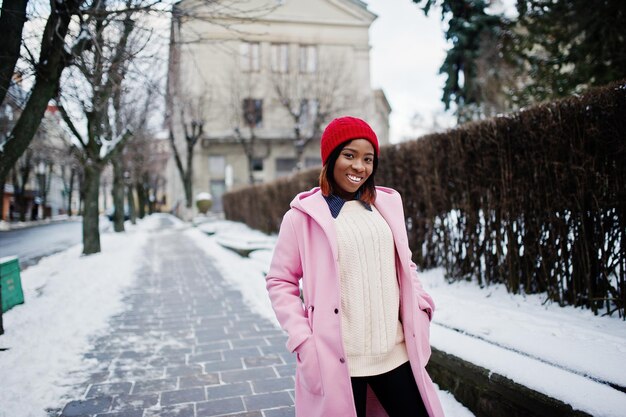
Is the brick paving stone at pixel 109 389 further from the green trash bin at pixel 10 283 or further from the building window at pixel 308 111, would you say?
the building window at pixel 308 111

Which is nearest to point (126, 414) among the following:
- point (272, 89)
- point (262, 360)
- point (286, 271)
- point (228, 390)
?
point (228, 390)

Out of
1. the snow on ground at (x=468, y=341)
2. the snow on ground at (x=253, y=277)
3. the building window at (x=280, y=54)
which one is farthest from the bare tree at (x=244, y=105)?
the snow on ground at (x=468, y=341)

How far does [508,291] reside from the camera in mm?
4762

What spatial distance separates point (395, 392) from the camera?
1.88 meters

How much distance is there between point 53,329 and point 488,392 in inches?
204

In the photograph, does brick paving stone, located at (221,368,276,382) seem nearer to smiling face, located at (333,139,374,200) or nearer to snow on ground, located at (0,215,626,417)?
snow on ground, located at (0,215,626,417)

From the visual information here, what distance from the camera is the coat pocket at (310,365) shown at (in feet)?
5.78

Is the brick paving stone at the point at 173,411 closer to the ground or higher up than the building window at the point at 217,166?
closer to the ground

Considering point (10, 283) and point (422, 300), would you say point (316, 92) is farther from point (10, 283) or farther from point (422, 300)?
point (422, 300)

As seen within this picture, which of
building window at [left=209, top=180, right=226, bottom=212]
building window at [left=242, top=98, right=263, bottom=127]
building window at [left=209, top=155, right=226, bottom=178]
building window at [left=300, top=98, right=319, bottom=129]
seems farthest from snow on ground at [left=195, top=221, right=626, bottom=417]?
building window at [left=209, top=155, right=226, bottom=178]

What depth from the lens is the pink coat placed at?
1.76 meters

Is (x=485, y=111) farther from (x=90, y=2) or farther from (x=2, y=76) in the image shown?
(x=2, y=76)

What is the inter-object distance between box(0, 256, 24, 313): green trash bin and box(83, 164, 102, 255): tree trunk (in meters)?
6.48

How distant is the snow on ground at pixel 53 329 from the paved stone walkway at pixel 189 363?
23cm
